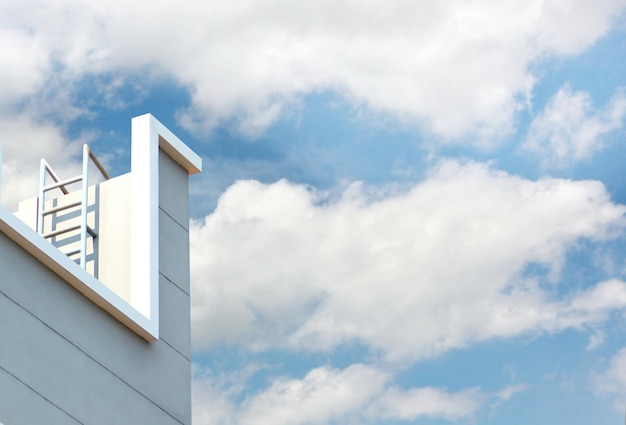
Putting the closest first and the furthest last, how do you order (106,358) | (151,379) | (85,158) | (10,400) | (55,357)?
(10,400), (55,357), (106,358), (151,379), (85,158)

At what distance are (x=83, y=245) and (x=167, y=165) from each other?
2.63 metres

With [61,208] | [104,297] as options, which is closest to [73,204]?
[61,208]

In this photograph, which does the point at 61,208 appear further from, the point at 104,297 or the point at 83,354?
the point at 83,354

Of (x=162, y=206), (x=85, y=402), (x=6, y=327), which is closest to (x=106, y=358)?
(x=85, y=402)

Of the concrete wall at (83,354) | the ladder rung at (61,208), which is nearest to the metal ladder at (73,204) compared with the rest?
the ladder rung at (61,208)

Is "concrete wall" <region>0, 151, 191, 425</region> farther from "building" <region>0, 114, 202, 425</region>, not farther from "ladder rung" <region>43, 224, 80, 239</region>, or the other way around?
"ladder rung" <region>43, 224, 80, 239</region>

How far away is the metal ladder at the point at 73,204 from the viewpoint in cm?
1769

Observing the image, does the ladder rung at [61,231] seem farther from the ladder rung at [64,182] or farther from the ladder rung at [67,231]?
the ladder rung at [64,182]

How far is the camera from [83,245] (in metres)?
17.5

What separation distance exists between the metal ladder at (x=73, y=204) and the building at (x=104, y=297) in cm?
3

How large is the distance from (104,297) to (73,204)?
10.1ft

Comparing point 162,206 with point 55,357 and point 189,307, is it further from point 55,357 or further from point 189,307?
point 55,357

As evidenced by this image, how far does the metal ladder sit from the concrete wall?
53.4 inches

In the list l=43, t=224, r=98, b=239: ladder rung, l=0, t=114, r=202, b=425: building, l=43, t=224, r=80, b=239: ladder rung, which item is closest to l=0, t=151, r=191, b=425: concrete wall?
l=0, t=114, r=202, b=425: building
